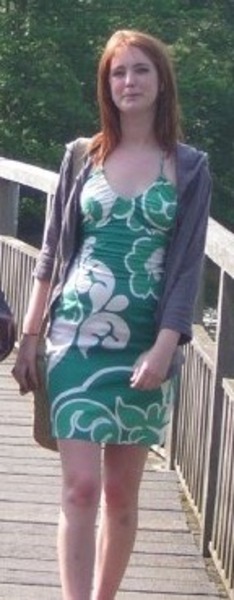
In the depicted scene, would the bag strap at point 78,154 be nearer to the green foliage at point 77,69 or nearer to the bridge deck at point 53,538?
the bridge deck at point 53,538

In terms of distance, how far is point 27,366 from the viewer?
13.7 ft

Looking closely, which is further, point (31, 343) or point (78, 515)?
point (31, 343)

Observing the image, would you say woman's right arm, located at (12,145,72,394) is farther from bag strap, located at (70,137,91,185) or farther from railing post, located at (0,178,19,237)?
railing post, located at (0,178,19,237)

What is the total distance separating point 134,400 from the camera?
13.3 feet

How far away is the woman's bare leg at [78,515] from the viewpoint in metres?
4.05

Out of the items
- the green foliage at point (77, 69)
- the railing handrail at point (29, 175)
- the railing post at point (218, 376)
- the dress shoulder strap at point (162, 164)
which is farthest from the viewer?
the green foliage at point (77, 69)

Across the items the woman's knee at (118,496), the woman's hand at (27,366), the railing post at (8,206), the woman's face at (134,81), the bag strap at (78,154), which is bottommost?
the railing post at (8,206)

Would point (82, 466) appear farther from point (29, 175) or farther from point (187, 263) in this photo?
point (29, 175)

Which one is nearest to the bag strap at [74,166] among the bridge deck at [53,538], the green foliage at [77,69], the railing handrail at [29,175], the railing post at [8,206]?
the bridge deck at [53,538]

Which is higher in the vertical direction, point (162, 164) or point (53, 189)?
point (162, 164)

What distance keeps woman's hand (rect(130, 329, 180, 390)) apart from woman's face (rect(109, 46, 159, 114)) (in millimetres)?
507

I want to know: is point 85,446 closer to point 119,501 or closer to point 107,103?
point 119,501

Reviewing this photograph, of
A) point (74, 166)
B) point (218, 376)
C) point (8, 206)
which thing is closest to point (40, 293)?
point (74, 166)

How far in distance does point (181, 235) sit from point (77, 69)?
41.3 m
